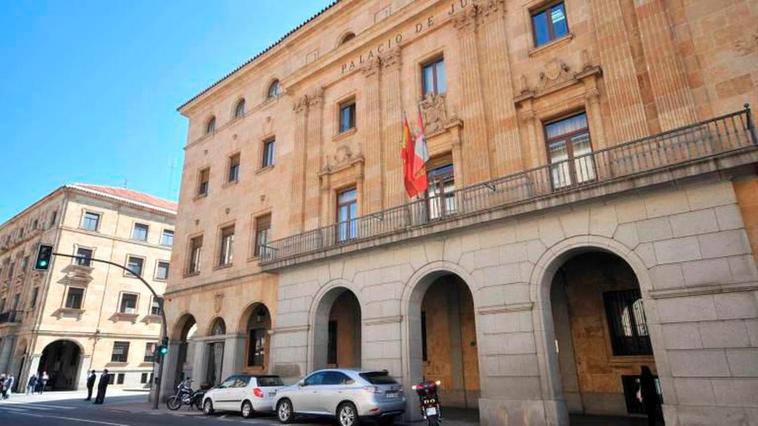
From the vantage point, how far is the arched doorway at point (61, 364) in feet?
124

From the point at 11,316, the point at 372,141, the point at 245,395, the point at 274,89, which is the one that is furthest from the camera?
the point at 11,316

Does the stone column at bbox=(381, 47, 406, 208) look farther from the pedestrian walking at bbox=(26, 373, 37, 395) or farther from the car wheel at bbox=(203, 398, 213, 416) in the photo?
the pedestrian walking at bbox=(26, 373, 37, 395)

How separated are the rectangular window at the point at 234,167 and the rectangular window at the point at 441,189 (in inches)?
472

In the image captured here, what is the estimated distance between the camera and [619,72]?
41.1 ft

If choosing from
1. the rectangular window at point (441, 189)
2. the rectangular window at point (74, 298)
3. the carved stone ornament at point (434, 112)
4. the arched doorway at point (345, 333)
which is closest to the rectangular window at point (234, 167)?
the arched doorway at point (345, 333)

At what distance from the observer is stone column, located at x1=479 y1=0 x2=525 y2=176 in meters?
13.9

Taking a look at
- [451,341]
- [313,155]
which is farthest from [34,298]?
[451,341]

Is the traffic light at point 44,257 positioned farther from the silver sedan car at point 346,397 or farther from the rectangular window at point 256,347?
the silver sedan car at point 346,397

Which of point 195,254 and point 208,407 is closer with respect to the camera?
point 208,407

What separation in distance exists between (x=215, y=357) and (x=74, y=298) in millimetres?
24449

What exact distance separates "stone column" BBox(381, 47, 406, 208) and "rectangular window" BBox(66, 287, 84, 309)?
33376 mm

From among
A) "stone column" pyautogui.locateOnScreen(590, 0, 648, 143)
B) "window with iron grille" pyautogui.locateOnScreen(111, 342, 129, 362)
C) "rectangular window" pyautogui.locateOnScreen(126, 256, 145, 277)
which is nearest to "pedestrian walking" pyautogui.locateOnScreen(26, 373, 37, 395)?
"window with iron grille" pyautogui.locateOnScreen(111, 342, 129, 362)

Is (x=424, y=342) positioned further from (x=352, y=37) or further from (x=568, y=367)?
(x=352, y=37)

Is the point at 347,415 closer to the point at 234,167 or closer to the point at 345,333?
the point at 345,333
